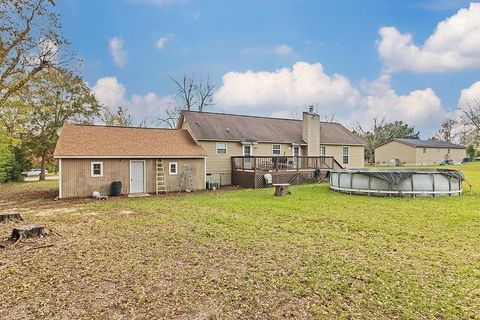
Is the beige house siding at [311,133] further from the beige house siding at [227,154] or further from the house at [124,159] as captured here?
the house at [124,159]

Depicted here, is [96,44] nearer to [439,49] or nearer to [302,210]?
[302,210]

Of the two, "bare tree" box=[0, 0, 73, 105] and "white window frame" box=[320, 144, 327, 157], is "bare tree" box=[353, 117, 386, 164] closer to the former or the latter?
"white window frame" box=[320, 144, 327, 157]

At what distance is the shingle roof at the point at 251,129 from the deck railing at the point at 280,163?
1.82 meters

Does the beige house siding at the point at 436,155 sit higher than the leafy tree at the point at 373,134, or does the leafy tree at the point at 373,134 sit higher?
the leafy tree at the point at 373,134

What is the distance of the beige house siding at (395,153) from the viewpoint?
4443 cm

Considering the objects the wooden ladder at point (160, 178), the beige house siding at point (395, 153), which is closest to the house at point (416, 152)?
the beige house siding at point (395, 153)

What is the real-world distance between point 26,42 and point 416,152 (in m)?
47.4

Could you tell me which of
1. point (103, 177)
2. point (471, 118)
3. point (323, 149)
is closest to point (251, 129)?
point (323, 149)

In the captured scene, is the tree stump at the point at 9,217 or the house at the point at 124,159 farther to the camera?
the house at the point at 124,159

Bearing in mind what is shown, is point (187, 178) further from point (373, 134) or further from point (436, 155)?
point (373, 134)

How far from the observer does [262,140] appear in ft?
71.3

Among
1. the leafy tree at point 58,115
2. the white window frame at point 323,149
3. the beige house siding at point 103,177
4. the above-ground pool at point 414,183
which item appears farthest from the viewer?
the leafy tree at point 58,115

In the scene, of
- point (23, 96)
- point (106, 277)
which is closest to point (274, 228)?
point (106, 277)

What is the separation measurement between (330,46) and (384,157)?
108ft
